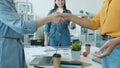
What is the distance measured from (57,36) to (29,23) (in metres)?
1.77

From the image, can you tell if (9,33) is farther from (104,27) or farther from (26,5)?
(26,5)

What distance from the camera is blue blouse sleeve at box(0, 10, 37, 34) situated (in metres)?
1.50

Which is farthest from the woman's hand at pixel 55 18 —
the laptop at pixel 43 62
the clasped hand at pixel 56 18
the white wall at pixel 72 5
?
the white wall at pixel 72 5

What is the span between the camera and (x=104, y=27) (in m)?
1.36

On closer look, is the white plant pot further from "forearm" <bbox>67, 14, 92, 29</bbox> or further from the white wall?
the white wall

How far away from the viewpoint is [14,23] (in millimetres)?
1505

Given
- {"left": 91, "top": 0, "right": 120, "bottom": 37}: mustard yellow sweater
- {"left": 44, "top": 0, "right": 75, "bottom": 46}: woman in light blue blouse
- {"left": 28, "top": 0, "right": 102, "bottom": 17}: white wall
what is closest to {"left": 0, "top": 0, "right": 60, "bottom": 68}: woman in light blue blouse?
{"left": 91, "top": 0, "right": 120, "bottom": 37}: mustard yellow sweater

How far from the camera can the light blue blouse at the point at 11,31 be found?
1.50 metres

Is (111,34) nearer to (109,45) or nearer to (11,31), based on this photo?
(109,45)

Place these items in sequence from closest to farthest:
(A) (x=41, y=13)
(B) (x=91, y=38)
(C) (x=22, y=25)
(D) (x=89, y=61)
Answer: (C) (x=22, y=25), (D) (x=89, y=61), (B) (x=91, y=38), (A) (x=41, y=13)

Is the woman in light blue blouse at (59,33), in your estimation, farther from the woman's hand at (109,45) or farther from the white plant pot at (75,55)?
the woman's hand at (109,45)

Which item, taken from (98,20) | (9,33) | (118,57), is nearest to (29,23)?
(9,33)

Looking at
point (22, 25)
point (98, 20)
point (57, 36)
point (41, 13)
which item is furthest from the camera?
point (41, 13)

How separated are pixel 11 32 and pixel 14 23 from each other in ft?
0.46
